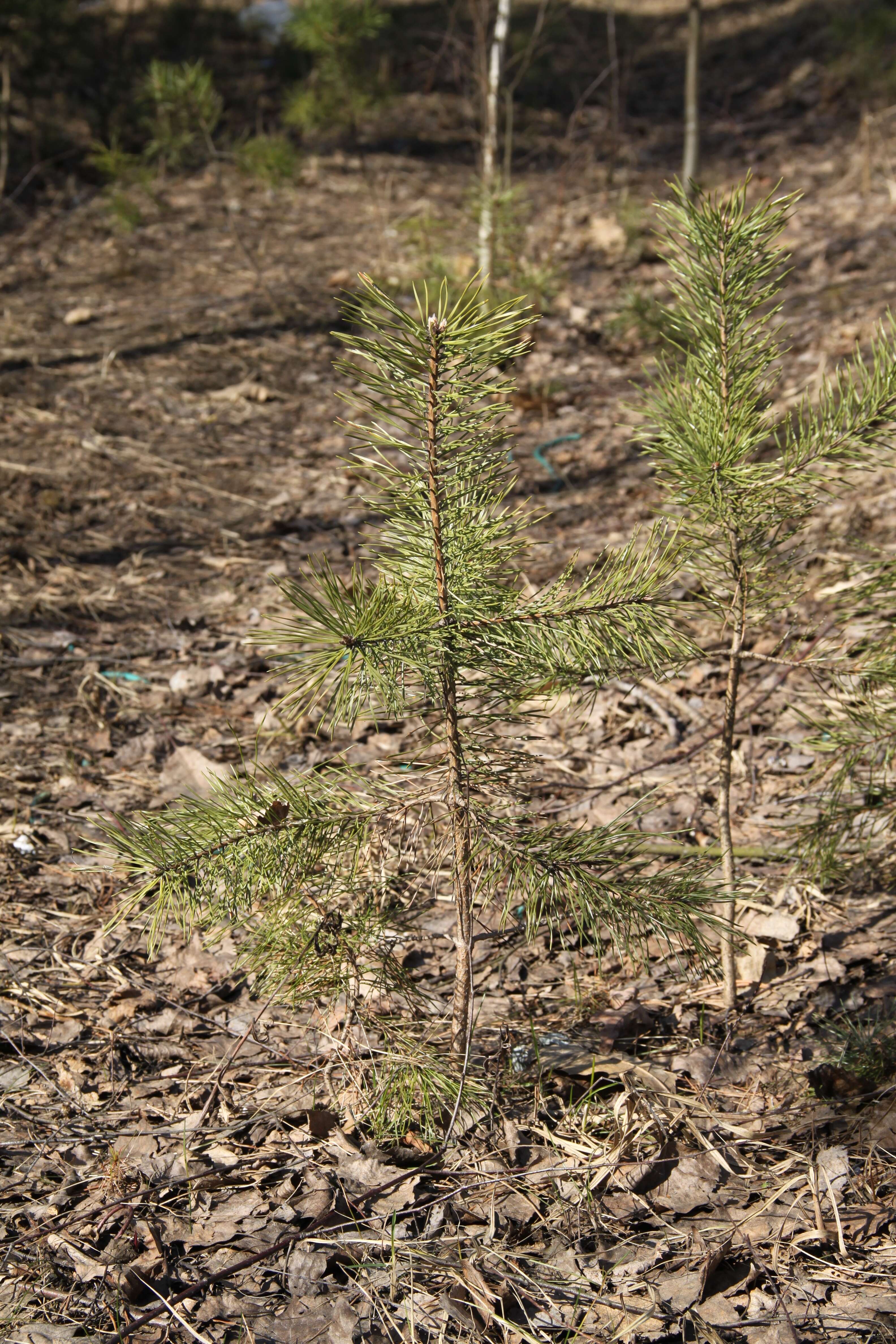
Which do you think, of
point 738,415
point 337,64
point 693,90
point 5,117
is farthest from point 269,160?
point 738,415

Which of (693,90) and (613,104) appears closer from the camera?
(693,90)

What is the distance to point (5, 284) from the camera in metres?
7.48

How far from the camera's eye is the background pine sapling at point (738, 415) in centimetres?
191

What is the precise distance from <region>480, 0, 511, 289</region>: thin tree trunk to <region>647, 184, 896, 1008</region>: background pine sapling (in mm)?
4505

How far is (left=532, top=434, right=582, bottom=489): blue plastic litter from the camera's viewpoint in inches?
204

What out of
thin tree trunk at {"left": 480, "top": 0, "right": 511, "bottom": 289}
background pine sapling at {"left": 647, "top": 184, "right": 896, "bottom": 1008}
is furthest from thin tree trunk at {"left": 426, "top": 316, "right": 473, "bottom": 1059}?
thin tree trunk at {"left": 480, "top": 0, "right": 511, "bottom": 289}

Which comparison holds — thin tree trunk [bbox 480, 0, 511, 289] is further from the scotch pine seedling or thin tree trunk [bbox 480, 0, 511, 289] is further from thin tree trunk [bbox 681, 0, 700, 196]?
the scotch pine seedling

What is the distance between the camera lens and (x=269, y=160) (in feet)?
24.3

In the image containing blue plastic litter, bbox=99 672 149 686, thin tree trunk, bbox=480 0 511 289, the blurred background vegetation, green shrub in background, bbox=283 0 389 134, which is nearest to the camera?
blue plastic litter, bbox=99 672 149 686

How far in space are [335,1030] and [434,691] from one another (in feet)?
3.42

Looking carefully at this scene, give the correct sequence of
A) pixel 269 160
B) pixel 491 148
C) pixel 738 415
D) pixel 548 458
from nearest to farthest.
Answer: pixel 738 415 < pixel 548 458 < pixel 491 148 < pixel 269 160

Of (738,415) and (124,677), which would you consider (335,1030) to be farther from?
(124,677)

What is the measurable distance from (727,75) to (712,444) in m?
12.4

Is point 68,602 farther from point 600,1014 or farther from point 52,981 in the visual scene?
point 600,1014
